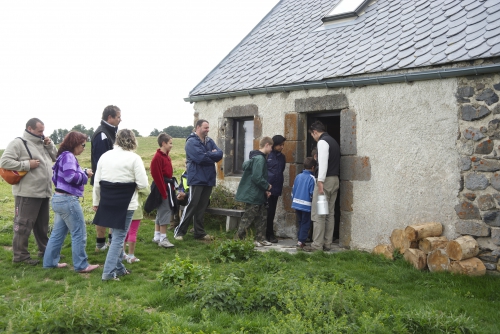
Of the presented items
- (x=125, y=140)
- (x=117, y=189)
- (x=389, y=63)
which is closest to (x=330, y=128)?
(x=389, y=63)

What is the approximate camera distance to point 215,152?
7.90 meters

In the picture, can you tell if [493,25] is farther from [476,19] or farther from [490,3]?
[490,3]

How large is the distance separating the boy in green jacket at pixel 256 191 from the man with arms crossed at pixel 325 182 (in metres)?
0.84

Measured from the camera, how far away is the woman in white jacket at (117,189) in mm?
5441

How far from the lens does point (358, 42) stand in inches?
322

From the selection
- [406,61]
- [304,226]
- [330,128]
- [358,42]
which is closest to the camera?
[406,61]

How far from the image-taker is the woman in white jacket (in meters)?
5.44

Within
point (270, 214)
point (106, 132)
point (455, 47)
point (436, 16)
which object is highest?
point (436, 16)

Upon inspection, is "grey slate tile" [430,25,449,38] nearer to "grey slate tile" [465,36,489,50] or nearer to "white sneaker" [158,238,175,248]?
"grey slate tile" [465,36,489,50]

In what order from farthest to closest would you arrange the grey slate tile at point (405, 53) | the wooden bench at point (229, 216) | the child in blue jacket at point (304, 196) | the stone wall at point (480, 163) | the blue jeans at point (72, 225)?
the wooden bench at point (229, 216)
the child in blue jacket at point (304, 196)
the grey slate tile at point (405, 53)
the stone wall at point (480, 163)
the blue jeans at point (72, 225)

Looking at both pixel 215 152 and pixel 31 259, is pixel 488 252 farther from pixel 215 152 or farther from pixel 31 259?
pixel 31 259

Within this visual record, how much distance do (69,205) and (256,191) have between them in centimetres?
→ 302

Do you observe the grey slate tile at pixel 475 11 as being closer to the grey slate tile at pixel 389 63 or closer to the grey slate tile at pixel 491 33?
the grey slate tile at pixel 491 33

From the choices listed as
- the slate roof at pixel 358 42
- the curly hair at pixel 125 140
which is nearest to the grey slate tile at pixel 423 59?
the slate roof at pixel 358 42
